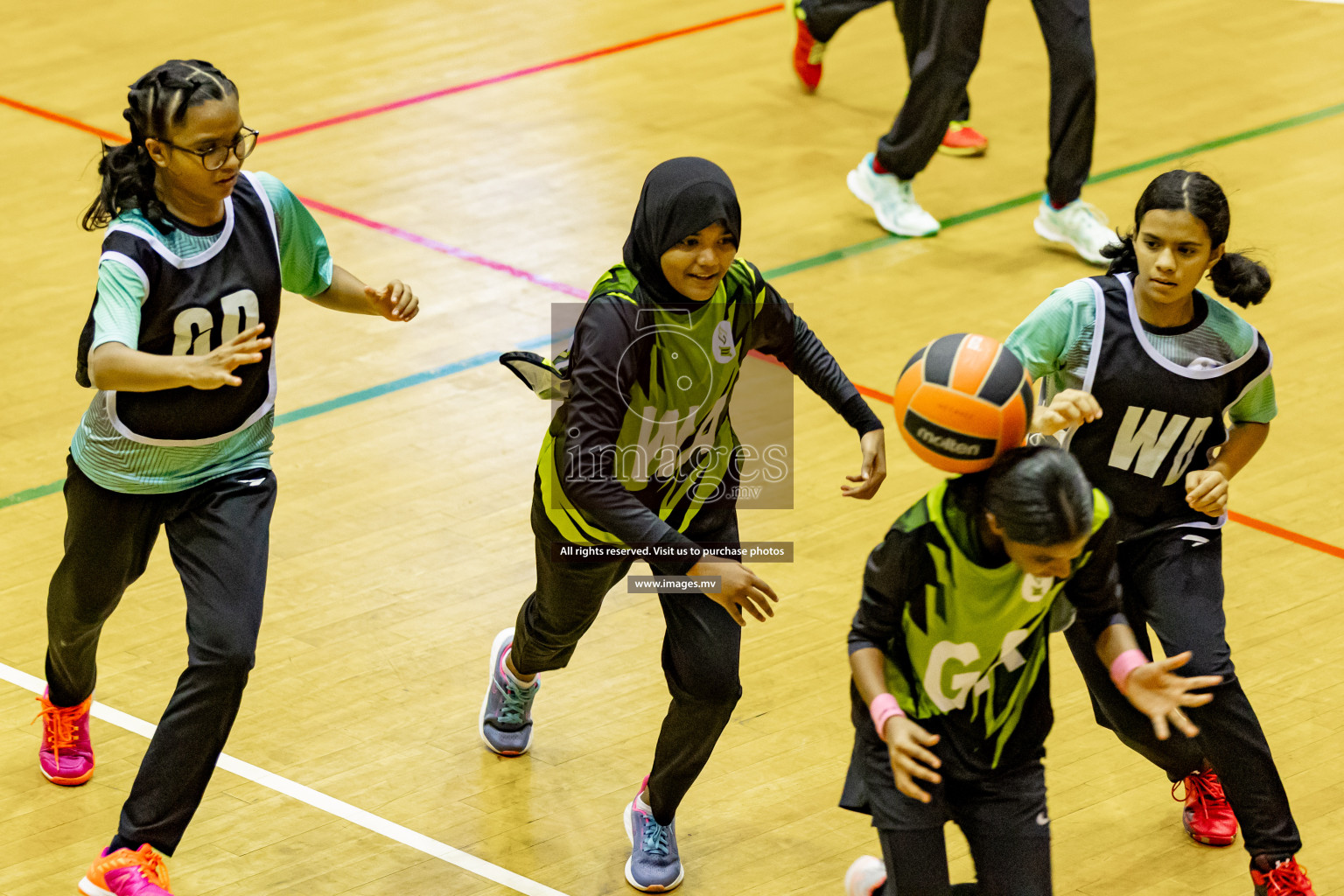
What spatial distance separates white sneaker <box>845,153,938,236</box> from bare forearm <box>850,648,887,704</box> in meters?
4.77

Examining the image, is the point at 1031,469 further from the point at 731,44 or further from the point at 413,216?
the point at 731,44

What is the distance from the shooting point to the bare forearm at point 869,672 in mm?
3117

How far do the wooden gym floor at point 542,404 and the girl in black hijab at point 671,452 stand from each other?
446mm

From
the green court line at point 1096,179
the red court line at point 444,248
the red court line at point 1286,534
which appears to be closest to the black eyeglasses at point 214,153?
the red court line at point 444,248

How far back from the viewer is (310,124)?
8.94 m

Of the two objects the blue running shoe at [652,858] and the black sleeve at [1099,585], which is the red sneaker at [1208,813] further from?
the blue running shoe at [652,858]

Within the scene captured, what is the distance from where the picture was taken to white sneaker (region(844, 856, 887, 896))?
11.6ft

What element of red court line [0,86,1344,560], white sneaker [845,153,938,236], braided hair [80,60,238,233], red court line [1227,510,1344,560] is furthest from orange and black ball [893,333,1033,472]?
white sneaker [845,153,938,236]

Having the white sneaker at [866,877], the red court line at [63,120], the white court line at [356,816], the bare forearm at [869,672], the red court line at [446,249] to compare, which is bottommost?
the red court line at [63,120]

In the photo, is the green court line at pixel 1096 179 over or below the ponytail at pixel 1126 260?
below

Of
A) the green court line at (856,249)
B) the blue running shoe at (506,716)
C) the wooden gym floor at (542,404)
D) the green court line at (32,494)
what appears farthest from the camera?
the green court line at (856,249)

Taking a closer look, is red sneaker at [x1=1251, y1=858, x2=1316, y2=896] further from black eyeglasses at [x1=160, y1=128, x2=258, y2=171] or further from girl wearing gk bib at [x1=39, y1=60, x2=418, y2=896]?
black eyeglasses at [x1=160, y1=128, x2=258, y2=171]

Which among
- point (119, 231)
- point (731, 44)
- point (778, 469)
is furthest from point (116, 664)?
point (731, 44)

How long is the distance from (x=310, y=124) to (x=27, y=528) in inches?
156
